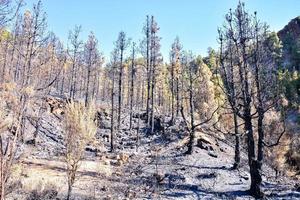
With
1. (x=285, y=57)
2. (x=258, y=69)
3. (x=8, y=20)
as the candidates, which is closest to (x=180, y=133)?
(x=258, y=69)

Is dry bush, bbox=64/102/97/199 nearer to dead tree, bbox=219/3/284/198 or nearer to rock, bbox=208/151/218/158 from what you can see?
dead tree, bbox=219/3/284/198

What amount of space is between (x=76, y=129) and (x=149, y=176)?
28.5 ft

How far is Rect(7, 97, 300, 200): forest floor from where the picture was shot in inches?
601

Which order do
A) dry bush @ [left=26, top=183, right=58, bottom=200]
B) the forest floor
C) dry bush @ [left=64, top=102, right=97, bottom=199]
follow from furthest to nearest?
1. the forest floor
2. dry bush @ [left=26, top=183, right=58, bottom=200]
3. dry bush @ [left=64, top=102, right=97, bottom=199]

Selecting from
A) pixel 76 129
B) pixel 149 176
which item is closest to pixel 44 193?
pixel 76 129

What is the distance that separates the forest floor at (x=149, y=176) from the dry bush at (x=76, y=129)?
1923mm

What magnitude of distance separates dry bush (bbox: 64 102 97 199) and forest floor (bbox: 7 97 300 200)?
6.31 feet

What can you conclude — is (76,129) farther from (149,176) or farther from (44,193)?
(149,176)

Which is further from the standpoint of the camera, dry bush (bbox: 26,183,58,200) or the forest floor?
the forest floor

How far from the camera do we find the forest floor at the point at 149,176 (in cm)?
1527

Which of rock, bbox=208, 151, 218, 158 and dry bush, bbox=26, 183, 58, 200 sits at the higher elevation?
rock, bbox=208, 151, 218, 158

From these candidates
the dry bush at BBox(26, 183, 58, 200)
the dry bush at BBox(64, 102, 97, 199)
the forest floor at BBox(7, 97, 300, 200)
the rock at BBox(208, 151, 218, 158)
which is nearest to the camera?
the dry bush at BBox(64, 102, 97, 199)

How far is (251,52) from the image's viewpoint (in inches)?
741

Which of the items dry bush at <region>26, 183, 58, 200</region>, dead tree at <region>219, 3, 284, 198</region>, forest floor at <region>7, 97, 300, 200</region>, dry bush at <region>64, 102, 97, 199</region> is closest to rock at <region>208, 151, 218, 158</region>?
forest floor at <region>7, 97, 300, 200</region>
